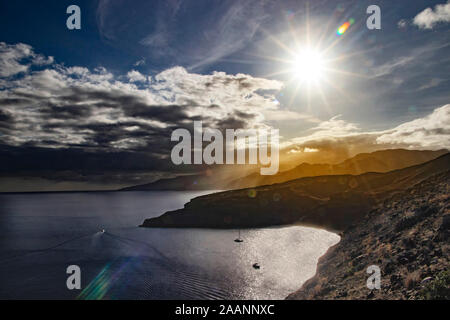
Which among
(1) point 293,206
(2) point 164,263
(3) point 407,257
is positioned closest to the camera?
(3) point 407,257

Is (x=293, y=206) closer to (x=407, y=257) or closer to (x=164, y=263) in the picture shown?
(x=164, y=263)

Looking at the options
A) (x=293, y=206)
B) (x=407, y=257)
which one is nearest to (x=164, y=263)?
(x=407, y=257)

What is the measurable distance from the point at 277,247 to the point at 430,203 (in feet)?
171

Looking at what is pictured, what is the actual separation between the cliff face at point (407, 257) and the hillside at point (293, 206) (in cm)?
7491

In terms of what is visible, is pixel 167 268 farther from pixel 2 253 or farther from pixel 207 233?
pixel 2 253

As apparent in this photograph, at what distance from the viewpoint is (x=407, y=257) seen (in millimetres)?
26000

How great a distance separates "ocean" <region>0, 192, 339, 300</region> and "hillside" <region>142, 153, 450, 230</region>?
14.2m

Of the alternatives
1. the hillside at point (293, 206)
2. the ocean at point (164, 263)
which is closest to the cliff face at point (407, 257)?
the ocean at point (164, 263)

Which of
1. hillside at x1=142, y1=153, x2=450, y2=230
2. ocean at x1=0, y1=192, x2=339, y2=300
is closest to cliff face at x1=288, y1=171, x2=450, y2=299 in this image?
ocean at x1=0, y1=192, x2=339, y2=300

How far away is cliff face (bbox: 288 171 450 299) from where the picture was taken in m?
20.7

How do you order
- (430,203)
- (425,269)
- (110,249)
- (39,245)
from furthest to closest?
(39,245), (110,249), (430,203), (425,269)

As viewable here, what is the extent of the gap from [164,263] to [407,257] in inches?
2279

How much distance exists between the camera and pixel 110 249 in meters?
85.1
